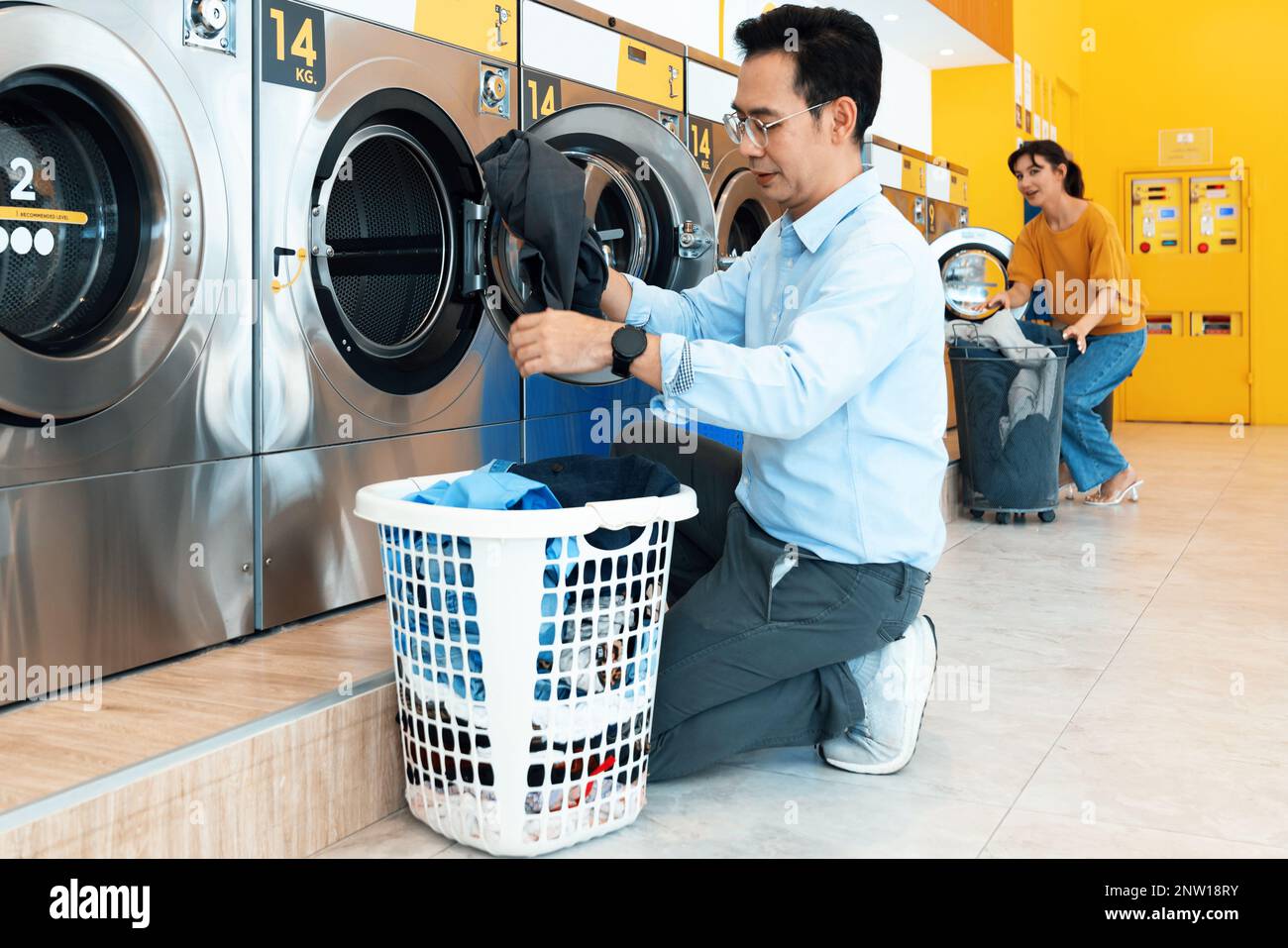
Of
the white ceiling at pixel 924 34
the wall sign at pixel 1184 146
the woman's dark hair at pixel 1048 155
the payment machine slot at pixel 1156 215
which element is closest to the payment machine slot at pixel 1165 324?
the payment machine slot at pixel 1156 215

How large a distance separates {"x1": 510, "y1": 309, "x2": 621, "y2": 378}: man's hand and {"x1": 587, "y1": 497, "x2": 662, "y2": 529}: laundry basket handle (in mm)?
206

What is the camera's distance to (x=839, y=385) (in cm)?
167

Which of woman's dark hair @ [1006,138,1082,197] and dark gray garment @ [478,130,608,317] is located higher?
woman's dark hair @ [1006,138,1082,197]

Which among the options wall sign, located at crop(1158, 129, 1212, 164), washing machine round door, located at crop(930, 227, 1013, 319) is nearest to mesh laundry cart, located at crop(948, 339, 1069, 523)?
washing machine round door, located at crop(930, 227, 1013, 319)

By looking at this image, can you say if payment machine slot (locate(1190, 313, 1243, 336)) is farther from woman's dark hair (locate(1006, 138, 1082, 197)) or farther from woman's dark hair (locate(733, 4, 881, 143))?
woman's dark hair (locate(733, 4, 881, 143))

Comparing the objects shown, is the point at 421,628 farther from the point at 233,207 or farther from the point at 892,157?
the point at 892,157

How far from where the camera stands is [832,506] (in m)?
1.82

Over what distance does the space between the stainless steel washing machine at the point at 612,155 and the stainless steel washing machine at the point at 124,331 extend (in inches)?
31.1

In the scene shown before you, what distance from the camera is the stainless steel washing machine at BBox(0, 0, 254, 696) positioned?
1.64m

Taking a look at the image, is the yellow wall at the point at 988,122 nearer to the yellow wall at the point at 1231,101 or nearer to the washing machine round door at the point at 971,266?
the yellow wall at the point at 1231,101

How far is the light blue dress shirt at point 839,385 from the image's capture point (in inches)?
64.3

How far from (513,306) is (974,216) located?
197 inches

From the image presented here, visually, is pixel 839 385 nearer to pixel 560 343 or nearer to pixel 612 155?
pixel 560 343

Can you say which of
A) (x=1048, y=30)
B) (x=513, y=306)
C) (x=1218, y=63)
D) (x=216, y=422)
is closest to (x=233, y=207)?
(x=216, y=422)
